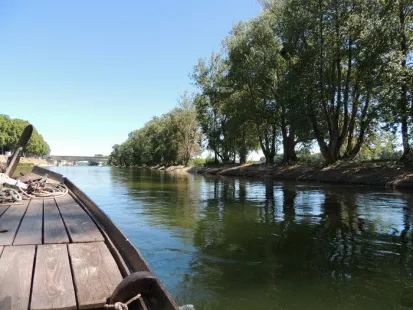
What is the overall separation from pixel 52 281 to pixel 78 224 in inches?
99.9

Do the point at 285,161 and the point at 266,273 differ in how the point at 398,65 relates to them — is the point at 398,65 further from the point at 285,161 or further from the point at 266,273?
the point at 266,273

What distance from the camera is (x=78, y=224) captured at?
5812 millimetres

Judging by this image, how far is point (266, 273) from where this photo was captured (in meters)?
6.46

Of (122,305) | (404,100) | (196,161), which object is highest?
(404,100)

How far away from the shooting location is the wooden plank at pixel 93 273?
10.0 feet

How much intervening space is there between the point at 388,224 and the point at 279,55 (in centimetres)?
2848

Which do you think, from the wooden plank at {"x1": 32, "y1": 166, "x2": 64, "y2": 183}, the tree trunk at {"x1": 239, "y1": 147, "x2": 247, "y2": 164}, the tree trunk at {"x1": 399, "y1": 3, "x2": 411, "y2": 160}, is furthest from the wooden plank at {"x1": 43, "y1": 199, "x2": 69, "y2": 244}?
the tree trunk at {"x1": 239, "y1": 147, "x2": 247, "y2": 164}

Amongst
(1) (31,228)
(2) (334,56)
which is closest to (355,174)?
(2) (334,56)

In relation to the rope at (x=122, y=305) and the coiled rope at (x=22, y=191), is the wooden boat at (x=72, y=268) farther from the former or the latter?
the coiled rope at (x=22, y=191)

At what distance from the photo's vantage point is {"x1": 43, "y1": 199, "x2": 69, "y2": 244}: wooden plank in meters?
4.75

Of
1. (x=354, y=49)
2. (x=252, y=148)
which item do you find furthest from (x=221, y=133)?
(x=354, y=49)

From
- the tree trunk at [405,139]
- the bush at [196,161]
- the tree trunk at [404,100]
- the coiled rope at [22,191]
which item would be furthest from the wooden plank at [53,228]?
the bush at [196,161]

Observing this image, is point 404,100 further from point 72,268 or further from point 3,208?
point 72,268

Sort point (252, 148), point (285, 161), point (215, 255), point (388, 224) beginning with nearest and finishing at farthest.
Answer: point (215, 255)
point (388, 224)
point (285, 161)
point (252, 148)
